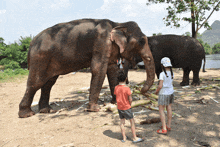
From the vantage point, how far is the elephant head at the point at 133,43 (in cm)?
435

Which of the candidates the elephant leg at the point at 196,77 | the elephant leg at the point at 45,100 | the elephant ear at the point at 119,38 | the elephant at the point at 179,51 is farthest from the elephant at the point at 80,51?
the elephant leg at the point at 196,77

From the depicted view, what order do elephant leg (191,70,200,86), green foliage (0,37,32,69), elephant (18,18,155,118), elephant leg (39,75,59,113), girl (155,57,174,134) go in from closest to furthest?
girl (155,57,174,134)
elephant (18,18,155,118)
elephant leg (39,75,59,113)
elephant leg (191,70,200,86)
green foliage (0,37,32,69)

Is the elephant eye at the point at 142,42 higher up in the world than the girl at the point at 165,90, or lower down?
higher up

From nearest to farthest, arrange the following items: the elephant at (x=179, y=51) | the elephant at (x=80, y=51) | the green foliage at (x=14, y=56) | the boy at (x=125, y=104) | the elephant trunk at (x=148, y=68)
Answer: the boy at (x=125, y=104)
the elephant trunk at (x=148, y=68)
the elephant at (x=80, y=51)
the elephant at (x=179, y=51)
the green foliage at (x=14, y=56)

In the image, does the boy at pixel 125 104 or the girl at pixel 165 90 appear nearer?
the boy at pixel 125 104

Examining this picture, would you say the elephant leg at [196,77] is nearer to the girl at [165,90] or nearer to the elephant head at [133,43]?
the elephant head at [133,43]

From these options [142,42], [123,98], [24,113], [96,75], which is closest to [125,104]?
[123,98]

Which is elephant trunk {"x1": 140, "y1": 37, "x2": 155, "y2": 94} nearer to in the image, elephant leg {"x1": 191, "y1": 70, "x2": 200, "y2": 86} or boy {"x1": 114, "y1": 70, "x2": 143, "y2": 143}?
boy {"x1": 114, "y1": 70, "x2": 143, "y2": 143}

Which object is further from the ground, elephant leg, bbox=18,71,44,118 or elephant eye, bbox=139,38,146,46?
elephant eye, bbox=139,38,146,46

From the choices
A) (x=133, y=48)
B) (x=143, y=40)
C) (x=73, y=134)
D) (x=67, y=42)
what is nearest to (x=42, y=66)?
(x=67, y=42)

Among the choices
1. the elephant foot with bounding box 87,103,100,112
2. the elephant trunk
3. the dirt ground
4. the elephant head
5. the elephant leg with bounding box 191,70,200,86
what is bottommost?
the dirt ground

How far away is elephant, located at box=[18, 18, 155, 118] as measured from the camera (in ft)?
14.2

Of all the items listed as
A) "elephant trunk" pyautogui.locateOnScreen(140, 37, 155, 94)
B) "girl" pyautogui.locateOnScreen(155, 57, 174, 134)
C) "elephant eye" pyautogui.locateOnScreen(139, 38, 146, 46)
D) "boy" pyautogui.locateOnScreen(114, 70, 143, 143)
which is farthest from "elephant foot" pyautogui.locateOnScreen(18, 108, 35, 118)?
"elephant eye" pyautogui.locateOnScreen(139, 38, 146, 46)

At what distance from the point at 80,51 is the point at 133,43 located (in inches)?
57.0
